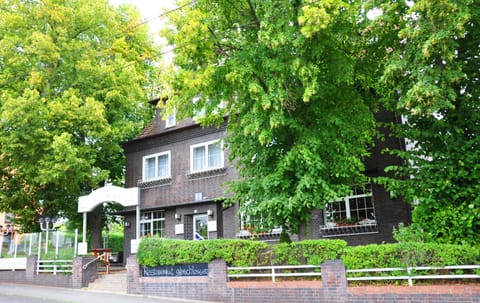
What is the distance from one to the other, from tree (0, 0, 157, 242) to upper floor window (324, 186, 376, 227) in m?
9.64

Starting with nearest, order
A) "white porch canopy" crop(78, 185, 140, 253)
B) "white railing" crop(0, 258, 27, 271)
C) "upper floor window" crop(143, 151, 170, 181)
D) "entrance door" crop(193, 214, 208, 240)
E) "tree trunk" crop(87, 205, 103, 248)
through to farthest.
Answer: "white porch canopy" crop(78, 185, 140, 253)
"white railing" crop(0, 258, 27, 271)
"entrance door" crop(193, 214, 208, 240)
"upper floor window" crop(143, 151, 170, 181)
"tree trunk" crop(87, 205, 103, 248)

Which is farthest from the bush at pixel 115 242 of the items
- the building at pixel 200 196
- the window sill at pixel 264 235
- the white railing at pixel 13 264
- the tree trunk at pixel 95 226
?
the window sill at pixel 264 235

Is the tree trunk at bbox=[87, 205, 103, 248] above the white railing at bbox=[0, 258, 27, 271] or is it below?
above

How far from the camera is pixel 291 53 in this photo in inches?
442

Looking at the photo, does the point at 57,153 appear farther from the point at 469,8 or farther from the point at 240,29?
the point at 469,8

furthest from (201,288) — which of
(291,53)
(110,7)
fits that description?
(110,7)

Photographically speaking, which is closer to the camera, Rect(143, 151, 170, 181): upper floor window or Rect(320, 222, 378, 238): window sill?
Rect(320, 222, 378, 238): window sill

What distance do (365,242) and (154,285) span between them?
282 inches

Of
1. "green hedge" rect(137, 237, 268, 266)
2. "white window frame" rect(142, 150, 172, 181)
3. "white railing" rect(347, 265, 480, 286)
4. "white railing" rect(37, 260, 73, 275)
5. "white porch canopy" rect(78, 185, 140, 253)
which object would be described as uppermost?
"white window frame" rect(142, 150, 172, 181)

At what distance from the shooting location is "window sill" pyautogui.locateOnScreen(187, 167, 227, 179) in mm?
18361

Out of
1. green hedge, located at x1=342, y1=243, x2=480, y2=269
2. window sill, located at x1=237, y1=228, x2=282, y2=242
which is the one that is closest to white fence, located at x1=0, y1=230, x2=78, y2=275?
window sill, located at x1=237, y1=228, x2=282, y2=242

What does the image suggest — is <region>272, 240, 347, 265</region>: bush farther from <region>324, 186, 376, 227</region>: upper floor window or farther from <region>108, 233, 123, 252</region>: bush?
<region>108, 233, 123, 252</region>: bush

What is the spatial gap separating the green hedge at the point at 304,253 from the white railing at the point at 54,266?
4429mm

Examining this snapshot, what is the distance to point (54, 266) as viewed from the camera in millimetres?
16844
